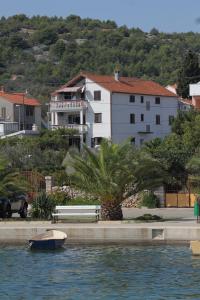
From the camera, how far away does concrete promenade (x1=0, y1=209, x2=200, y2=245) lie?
40.3 metres

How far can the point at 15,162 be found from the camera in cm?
7481

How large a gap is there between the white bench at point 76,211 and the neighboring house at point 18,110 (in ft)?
224

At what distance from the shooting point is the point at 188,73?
119250 mm

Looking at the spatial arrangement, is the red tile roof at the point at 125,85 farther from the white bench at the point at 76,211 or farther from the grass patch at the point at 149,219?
the white bench at the point at 76,211

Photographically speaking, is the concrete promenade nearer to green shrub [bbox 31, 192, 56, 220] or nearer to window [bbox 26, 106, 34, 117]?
green shrub [bbox 31, 192, 56, 220]

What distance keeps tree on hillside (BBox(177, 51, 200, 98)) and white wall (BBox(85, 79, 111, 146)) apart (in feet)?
57.0

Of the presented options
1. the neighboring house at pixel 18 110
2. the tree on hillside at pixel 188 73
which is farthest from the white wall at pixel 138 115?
the neighboring house at pixel 18 110

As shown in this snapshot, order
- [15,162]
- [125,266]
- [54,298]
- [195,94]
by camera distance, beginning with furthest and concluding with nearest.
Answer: [195,94] → [15,162] → [125,266] → [54,298]

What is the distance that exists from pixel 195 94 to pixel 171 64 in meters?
100

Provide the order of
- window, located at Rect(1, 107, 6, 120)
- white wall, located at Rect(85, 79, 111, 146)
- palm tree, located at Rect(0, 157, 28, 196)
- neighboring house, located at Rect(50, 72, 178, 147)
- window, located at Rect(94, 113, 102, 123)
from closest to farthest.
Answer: palm tree, located at Rect(0, 157, 28, 196)
white wall, located at Rect(85, 79, 111, 146)
neighboring house, located at Rect(50, 72, 178, 147)
window, located at Rect(94, 113, 102, 123)
window, located at Rect(1, 107, 6, 120)

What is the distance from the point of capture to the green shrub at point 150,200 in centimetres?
5859

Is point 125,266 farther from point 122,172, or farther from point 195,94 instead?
point 195,94

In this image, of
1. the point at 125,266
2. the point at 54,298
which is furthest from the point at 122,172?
the point at 54,298

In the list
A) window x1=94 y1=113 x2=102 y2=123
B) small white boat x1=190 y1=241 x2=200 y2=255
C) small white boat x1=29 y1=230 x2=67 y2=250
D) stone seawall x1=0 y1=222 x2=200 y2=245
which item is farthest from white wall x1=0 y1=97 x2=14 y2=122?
small white boat x1=190 y1=241 x2=200 y2=255
